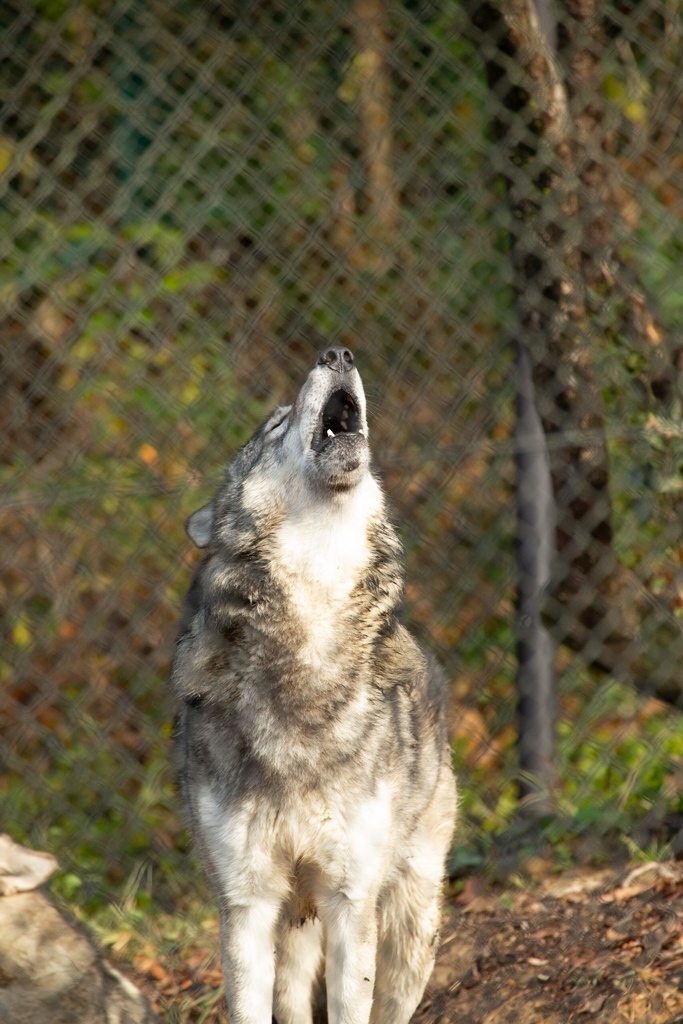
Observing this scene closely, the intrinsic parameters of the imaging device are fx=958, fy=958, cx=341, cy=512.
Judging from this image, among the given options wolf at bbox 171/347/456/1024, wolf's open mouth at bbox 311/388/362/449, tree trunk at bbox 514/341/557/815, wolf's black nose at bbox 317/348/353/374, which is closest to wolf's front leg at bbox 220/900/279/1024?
wolf at bbox 171/347/456/1024

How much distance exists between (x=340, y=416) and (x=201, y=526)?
481 mm

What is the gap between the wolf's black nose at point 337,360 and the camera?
2449mm

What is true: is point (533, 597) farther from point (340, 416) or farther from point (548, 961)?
A: point (340, 416)

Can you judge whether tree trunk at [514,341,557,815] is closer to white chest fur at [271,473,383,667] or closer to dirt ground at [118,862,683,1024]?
dirt ground at [118,862,683,1024]

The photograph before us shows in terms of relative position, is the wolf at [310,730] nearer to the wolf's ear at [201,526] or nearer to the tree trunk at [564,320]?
the wolf's ear at [201,526]

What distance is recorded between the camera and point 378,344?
13.3 feet

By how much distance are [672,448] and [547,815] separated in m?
1.53

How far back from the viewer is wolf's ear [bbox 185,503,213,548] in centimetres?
258

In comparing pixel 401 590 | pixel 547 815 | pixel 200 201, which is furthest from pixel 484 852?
pixel 200 201

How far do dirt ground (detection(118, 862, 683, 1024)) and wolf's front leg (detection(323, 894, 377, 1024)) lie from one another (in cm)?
61

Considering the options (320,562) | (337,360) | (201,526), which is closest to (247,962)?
(320,562)

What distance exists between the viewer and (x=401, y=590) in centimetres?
256

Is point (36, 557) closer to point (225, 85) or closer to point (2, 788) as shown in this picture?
point (2, 788)

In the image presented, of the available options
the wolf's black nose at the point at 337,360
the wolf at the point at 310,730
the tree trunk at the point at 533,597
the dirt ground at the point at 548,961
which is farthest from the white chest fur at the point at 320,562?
the tree trunk at the point at 533,597
